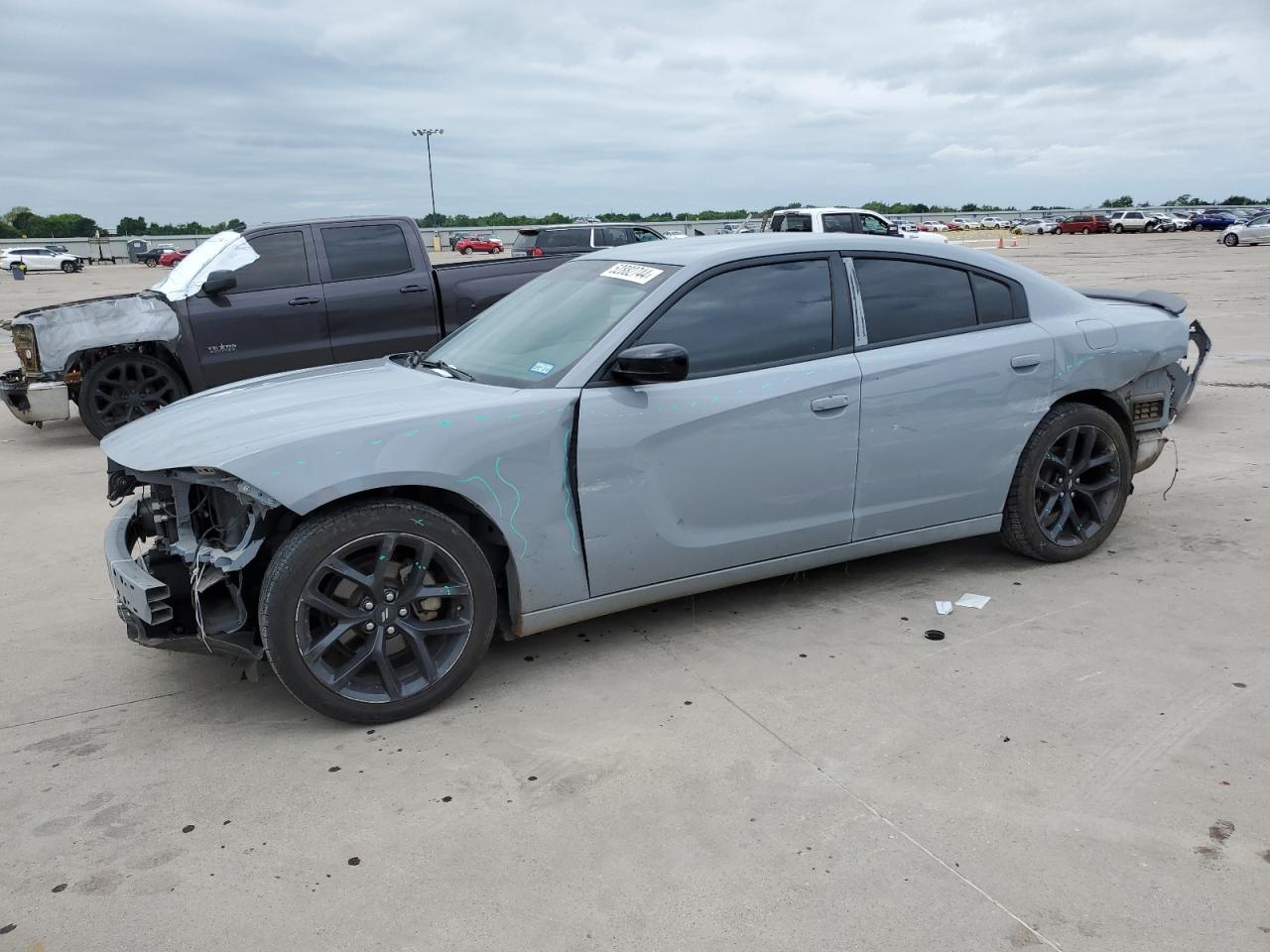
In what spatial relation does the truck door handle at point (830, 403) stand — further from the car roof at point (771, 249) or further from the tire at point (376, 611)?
the tire at point (376, 611)

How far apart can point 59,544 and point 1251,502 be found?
6771 mm

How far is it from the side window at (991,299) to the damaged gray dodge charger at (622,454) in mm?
10

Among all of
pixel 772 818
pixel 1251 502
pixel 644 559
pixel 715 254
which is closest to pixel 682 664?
pixel 644 559

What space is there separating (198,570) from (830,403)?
2440mm

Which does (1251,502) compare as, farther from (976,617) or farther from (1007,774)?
(1007,774)

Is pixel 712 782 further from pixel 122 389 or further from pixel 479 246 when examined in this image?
pixel 479 246

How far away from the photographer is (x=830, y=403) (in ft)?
13.2

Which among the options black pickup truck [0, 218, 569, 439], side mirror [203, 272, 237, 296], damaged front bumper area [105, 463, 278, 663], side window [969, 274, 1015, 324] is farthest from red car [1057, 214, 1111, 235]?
damaged front bumper area [105, 463, 278, 663]

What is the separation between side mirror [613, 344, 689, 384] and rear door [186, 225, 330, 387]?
5.30 meters

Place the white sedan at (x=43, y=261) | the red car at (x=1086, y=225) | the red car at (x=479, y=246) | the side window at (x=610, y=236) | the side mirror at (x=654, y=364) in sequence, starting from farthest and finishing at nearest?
the red car at (x=1086, y=225) < the red car at (x=479, y=246) < the white sedan at (x=43, y=261) < the side window at (x=610, y=236) < the side mirror at (x=654, y=364)

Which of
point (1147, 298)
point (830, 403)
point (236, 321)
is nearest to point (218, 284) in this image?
point (236, 321)

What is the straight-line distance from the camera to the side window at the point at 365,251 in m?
8.57

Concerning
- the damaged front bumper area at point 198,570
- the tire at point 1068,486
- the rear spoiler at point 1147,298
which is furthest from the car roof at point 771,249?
the damaged front bumper area at point 198,570

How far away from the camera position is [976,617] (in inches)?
167
